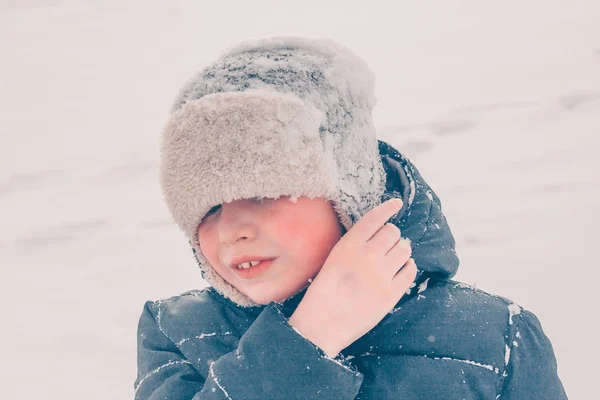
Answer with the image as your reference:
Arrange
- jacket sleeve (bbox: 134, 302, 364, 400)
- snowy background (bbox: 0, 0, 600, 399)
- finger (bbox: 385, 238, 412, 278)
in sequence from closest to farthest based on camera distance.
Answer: jacket sleeve (bbox: 134, 302, 364, 400), finger (bbox: 385, 238, 412, 278), snowy background (bbox: 0, 0, 600, 399)

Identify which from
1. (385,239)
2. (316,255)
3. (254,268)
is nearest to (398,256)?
(385,239)

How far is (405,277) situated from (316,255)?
0.15m

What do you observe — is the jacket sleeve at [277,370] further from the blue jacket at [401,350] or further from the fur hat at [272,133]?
the fur hat at [272,133]

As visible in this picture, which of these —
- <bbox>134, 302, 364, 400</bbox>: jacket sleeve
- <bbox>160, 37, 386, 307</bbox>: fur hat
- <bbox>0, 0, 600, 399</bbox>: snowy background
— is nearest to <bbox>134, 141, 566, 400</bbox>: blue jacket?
<bbox>134, 302, 364, 400</bbox>: jacket sleeve

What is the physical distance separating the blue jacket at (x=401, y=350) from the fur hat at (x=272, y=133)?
103 millimetres

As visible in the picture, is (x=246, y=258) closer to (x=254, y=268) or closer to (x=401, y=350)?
(x=254, y=268)

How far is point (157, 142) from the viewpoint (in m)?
2.68

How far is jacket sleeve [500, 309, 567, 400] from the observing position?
0.99 meters

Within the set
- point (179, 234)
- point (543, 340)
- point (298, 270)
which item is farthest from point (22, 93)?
point (543, 340)

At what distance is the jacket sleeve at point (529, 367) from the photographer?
99cm

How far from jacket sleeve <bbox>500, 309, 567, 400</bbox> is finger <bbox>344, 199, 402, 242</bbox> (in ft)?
1.03

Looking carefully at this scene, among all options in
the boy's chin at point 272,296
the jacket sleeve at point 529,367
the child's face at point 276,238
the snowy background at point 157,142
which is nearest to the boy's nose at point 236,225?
the child's face at point 276,238

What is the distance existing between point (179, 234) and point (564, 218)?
1527 millimetres

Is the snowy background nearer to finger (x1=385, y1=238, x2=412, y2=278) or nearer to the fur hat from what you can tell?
finger (x1=385, y1=238, x2=412, y2=278)
